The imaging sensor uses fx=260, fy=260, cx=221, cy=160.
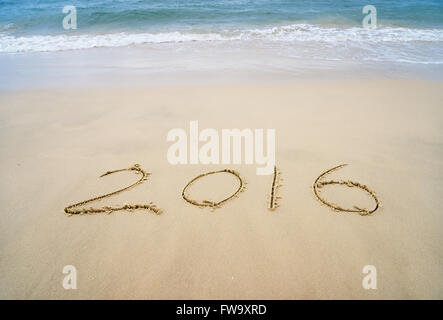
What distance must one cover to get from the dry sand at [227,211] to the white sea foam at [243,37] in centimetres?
478

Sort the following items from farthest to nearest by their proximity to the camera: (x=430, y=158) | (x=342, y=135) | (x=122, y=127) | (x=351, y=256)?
(x=122, y=127), (x=342, y=135), (x=430, y=158), (x=351, y=256)

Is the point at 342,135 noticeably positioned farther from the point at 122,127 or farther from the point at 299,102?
the point at 122,127

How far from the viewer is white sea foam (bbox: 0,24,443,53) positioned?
26.3ft

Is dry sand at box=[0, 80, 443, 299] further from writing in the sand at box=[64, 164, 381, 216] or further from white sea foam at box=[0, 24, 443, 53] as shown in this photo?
white sea foam at box=[0, 24, 443, 53]

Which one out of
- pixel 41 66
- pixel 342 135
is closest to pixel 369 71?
pixel 342 135

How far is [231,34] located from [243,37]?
Answer: 1.91ft

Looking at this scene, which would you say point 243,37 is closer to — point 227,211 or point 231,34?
point 231,34

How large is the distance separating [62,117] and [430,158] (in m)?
5.11

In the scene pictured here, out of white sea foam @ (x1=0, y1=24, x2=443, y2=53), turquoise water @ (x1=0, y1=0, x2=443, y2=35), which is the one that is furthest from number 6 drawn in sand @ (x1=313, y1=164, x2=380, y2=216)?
turquoise water @ (x1=0, y1=0, x2=443, y2=35)

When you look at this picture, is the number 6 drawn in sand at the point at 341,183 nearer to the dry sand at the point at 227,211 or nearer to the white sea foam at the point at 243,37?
the dry sand at the point at 227,211

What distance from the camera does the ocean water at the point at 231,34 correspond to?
646 centimetres

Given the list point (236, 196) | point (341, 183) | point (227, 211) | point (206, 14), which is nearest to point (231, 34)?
point (206, 14)
